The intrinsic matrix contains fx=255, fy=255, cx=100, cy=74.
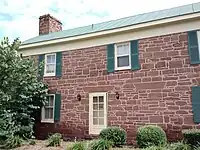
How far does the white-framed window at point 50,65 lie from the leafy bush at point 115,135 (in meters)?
5.11

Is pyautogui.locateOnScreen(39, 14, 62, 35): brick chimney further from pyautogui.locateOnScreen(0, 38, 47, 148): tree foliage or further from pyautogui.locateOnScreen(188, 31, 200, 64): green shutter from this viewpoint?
pyautogui.locateOnScreen(188, 31, 200, 64): green shutter

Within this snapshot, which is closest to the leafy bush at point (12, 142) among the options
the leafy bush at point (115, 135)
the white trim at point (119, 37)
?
the leafy bush at point (115, 135)

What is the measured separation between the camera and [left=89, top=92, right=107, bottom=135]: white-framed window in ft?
40.2

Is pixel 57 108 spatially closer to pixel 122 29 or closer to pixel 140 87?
pixel 140 87

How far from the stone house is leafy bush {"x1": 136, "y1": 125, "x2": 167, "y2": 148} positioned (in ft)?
2.82

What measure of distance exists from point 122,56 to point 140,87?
180 centimetres

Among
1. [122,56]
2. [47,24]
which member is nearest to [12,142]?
[122,56]

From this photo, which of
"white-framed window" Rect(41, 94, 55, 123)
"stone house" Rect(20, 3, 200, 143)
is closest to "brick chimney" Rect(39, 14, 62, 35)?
"stone house" Rect(20, 3, 200, 143)

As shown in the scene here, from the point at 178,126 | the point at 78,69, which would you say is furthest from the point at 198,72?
the point at 78,69

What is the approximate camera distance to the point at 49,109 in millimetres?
14016

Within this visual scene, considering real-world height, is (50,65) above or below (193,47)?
below

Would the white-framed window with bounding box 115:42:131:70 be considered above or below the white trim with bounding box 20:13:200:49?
below

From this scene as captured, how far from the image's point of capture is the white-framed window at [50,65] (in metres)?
14.3

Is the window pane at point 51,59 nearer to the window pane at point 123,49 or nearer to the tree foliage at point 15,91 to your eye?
the tree foliage at point 15,91
